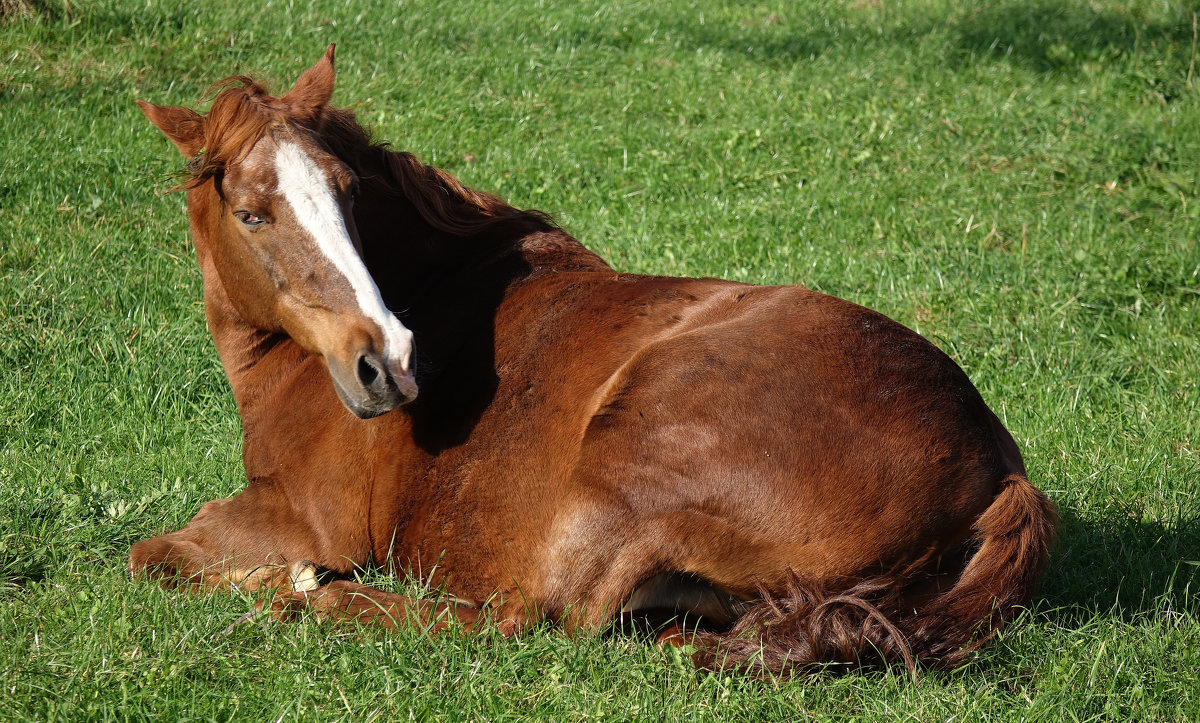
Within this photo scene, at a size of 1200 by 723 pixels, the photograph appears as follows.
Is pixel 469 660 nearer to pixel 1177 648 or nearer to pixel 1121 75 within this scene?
pixel 1177 648

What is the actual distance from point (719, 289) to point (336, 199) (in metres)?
1.25

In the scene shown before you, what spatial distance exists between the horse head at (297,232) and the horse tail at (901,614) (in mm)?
1177

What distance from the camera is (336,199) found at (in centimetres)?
302

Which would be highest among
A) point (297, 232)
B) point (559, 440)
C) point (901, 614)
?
point (297, 232)

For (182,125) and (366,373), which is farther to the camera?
(182,125)

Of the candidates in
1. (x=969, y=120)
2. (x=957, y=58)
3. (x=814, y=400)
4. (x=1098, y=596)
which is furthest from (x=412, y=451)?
(x=957, y=58)

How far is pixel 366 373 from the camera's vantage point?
2.84m

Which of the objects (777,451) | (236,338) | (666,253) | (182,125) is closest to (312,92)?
(182,125)

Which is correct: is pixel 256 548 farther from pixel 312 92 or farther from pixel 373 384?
pixel 312 92

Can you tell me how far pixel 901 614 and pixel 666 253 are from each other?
3634 mm

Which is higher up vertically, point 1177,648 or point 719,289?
point 719,289

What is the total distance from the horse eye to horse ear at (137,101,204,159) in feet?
1.11

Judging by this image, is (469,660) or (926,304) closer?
(469,660)

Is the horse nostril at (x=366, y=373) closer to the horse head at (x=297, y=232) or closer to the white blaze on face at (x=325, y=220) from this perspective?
the horse head at (x=297, y=232)
